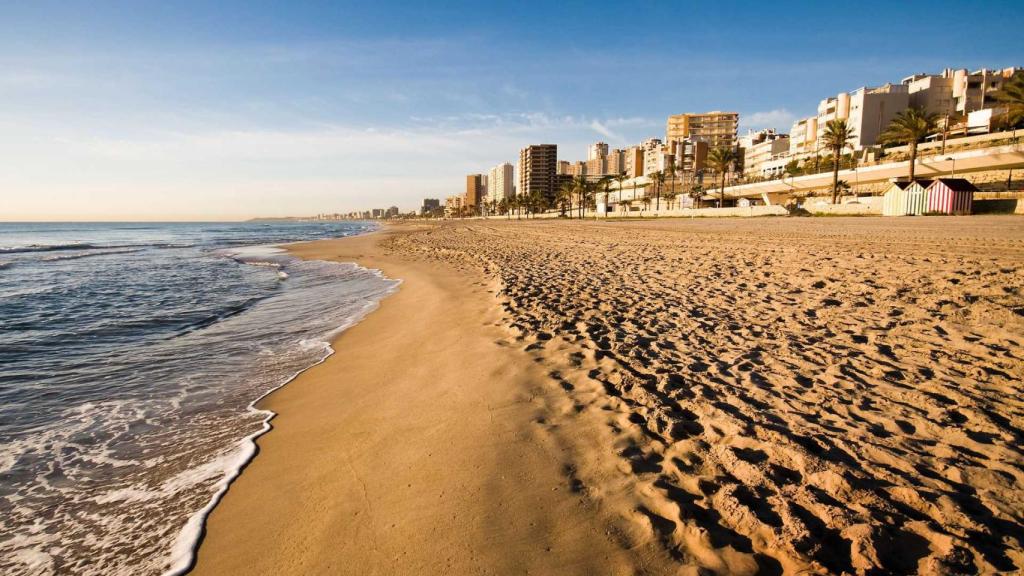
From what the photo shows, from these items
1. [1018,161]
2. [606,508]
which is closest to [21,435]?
[606,508]

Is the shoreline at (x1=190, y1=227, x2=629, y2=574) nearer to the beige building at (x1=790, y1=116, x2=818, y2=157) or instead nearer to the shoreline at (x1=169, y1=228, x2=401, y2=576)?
the shoreline at (x1=169, y1=228, x2=401, y2=576)

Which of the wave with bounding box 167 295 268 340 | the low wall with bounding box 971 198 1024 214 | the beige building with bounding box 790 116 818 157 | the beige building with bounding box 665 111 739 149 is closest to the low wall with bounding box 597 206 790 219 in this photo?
the low wall with bounding box 971 198 1024 214

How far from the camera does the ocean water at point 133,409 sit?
9.86 feet

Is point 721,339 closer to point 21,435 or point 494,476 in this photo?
point 494,476

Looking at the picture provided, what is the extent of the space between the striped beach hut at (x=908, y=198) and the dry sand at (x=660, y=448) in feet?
112

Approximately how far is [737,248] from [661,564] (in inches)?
606

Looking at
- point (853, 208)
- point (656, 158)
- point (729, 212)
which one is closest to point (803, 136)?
point (656, 158)

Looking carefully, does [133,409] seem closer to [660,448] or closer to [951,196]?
[660,448]

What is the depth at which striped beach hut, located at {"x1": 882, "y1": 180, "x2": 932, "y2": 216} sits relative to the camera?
3266cm

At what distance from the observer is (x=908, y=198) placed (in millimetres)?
33219

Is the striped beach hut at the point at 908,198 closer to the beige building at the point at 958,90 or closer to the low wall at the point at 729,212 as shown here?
the low wall at the point at 729,212

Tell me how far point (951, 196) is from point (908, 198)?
2461 mm

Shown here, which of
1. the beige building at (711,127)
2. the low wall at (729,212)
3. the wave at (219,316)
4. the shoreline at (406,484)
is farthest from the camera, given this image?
the beige building at (711,127)

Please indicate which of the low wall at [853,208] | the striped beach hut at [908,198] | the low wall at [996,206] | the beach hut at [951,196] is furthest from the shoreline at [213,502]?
the low wall at [853,208]
